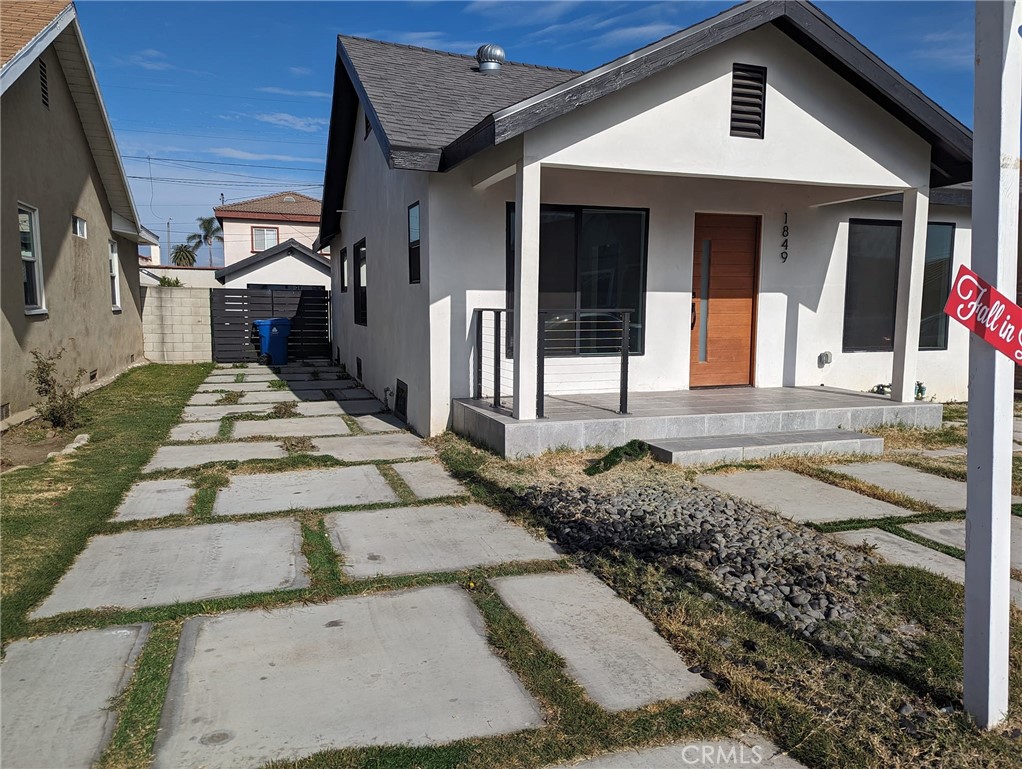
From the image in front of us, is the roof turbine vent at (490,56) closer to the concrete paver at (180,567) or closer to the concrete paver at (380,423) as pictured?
the concrete paver at (380,423)

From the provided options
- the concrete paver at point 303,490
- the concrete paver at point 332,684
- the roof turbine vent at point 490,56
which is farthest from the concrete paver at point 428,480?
the roof turbine vent at point 490,56

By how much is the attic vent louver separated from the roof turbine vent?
3.78 m

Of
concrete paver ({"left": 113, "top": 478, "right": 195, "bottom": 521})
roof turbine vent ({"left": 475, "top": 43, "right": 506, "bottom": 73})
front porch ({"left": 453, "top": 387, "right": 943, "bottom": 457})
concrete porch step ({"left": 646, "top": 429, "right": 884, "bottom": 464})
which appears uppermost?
roof turbine vent ({"left": 475, "top": 43, "right": 506, "bottom": 73})

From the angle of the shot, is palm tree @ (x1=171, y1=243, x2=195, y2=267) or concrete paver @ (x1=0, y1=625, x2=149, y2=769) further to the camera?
palm tree @ (x1=171, y1=243, x2=195, y2=267)

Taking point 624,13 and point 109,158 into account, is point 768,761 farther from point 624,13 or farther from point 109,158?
point 109,158

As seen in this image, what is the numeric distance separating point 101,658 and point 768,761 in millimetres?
2486

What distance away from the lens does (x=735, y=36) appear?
238 inches

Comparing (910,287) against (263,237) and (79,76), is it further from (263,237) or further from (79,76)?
(263,237)

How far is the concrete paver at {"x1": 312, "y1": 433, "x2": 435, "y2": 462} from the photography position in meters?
6.45

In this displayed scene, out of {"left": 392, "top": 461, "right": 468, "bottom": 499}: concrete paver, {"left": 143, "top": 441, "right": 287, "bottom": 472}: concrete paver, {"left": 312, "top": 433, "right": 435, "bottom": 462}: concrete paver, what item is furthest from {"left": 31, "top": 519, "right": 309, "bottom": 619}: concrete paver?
{"left": 312, "top": 433, "right": 435, "bottom": 462}: concrete paver

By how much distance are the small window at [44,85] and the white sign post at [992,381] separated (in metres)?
10.5

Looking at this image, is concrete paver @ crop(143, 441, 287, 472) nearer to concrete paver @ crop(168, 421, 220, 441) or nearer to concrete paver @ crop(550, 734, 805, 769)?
concrete paver @ crop(168, 421, 220, 441)

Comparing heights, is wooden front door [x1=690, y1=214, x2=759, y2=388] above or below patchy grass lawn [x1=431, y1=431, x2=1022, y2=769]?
above

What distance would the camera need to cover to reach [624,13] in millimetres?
8703
